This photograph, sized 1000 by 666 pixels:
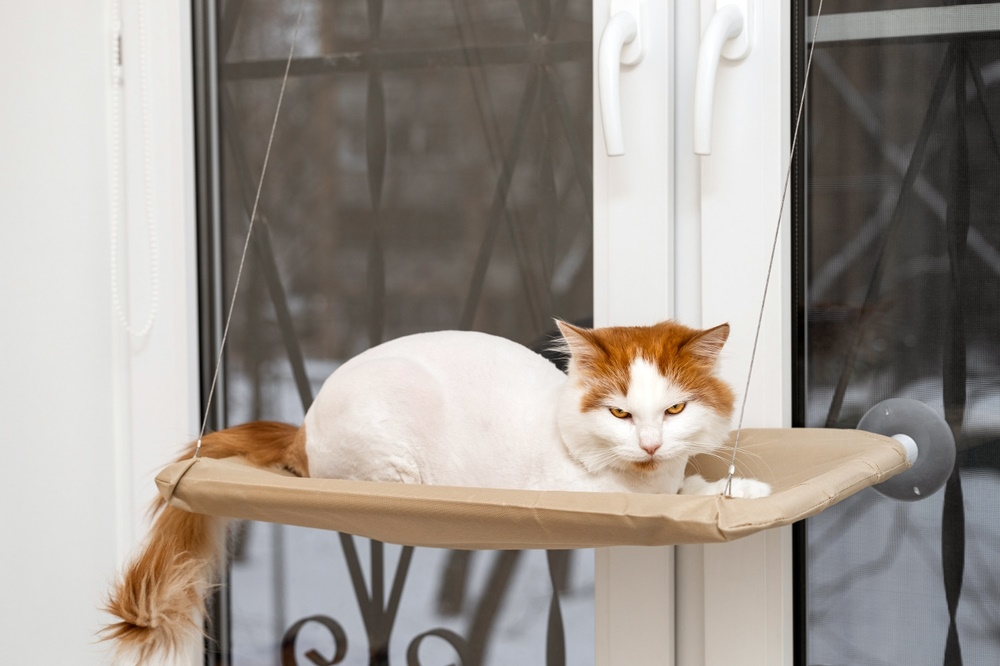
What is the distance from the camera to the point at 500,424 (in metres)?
0.84

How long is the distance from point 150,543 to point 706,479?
1.89 feet

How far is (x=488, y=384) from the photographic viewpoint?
0.86m

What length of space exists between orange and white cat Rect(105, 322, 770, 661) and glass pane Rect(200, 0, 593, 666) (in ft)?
0.80

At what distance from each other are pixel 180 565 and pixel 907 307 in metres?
0.82

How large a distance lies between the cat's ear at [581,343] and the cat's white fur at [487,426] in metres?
0.02

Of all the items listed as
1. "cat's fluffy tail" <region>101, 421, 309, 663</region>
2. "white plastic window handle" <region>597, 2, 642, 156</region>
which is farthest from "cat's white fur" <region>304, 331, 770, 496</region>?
"white plastic window handle" <region>597, 2, 642, 156</region>

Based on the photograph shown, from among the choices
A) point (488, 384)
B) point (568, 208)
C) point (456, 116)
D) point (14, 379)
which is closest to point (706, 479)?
point (488, 384)

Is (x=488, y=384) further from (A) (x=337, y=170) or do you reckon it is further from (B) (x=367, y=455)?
(A) (x=337, y=170)

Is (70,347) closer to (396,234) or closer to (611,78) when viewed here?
(396,234)

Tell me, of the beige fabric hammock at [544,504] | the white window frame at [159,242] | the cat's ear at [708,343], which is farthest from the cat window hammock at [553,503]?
the white window frame at [159,242]

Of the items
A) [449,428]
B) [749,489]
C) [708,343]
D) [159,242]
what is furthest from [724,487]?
[159,242]

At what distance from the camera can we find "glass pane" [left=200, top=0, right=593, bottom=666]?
A: 1099 mm

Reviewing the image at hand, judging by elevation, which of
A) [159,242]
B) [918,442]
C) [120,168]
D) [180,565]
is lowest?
[180,565]

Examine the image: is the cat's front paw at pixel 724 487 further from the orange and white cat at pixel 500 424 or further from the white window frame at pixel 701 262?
the white window frame at pixel 701 262
